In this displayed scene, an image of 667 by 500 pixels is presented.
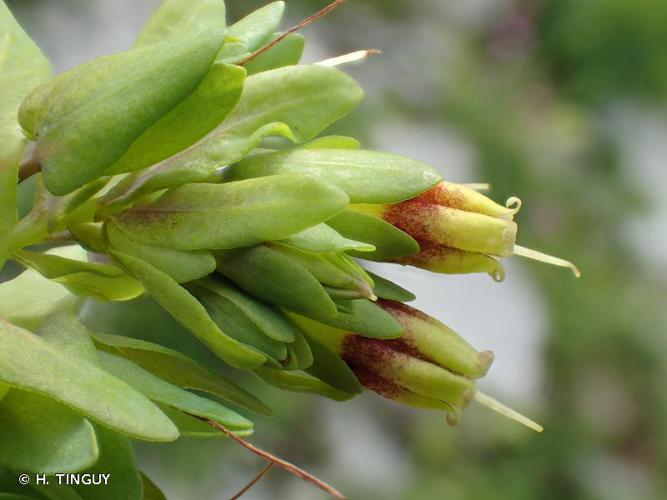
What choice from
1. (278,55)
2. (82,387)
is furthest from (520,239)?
(82,387)

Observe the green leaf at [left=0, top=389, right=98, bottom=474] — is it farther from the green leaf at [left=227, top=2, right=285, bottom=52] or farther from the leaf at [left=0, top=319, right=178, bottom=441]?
the green leaf at [left=227, top=2, right=285, bottom=52]

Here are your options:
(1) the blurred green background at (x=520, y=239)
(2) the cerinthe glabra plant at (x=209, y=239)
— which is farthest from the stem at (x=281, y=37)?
(1) the blurred green background at (x=520, y=239)

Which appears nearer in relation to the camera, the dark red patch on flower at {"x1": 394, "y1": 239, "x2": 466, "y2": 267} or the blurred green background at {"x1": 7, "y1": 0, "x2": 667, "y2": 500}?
A: the dark red patch on flower at {"x1": 394, "y1": 239, "x2": 466, "y2": 267}

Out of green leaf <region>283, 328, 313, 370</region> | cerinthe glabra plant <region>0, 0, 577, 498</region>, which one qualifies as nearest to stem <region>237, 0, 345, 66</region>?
cerinthe glabra plant <region>0, 0, 577, 498</region>

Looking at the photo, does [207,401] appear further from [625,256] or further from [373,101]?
[625,256]

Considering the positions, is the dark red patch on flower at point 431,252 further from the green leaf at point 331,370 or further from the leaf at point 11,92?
the leaf at point 11,92

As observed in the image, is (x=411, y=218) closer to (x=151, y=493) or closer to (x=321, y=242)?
(x=321, y=242)
